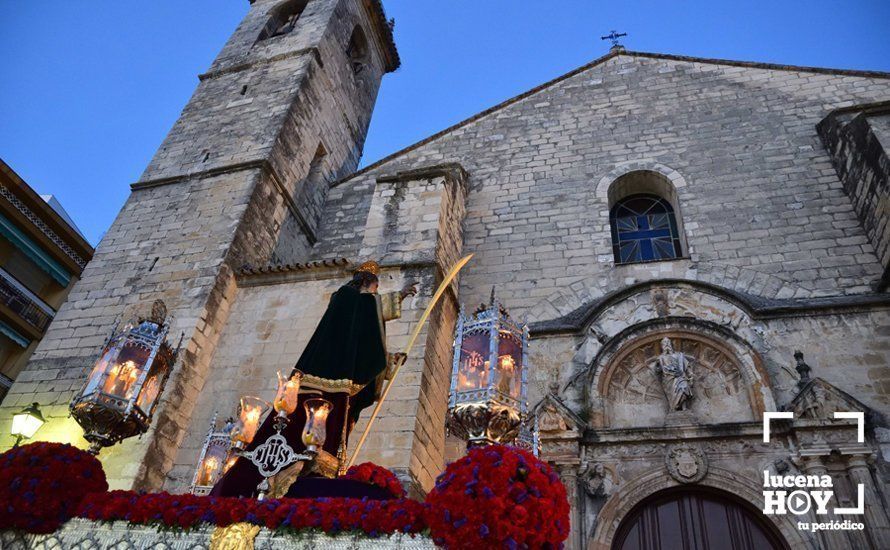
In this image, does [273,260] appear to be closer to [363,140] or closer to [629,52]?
[363,140]

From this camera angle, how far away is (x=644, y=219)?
31.5 ft

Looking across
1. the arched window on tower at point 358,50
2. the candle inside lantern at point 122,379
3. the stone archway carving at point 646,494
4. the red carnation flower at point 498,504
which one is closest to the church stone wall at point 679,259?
the stone archway carving at point 646,494

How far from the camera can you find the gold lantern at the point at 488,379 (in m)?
4.08

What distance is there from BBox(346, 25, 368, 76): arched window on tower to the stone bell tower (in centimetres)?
64

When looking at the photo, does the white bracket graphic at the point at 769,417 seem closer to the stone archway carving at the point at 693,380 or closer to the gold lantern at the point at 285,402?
the stone archway carving at the point at 693,380

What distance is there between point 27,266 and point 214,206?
7.01 m

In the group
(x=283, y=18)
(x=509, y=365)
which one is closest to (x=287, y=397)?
(x=509, y=365)

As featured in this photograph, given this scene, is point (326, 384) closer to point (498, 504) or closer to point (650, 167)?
point (498, 504)

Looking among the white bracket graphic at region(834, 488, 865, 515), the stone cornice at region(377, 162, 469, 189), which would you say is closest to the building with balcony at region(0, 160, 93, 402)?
the stone cornice at region(377, 162, 469, 189)

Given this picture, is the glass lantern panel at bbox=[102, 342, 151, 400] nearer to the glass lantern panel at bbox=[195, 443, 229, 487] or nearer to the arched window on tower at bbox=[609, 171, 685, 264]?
the glass lantern panel at bbox=[195, 443, 229, 487]

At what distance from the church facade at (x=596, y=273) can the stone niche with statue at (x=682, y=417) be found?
0.02 metres

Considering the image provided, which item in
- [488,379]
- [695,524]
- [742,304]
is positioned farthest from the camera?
[742,304]

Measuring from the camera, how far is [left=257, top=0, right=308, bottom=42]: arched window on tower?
1408cm

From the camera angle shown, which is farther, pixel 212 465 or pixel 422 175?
pixel 422 175
